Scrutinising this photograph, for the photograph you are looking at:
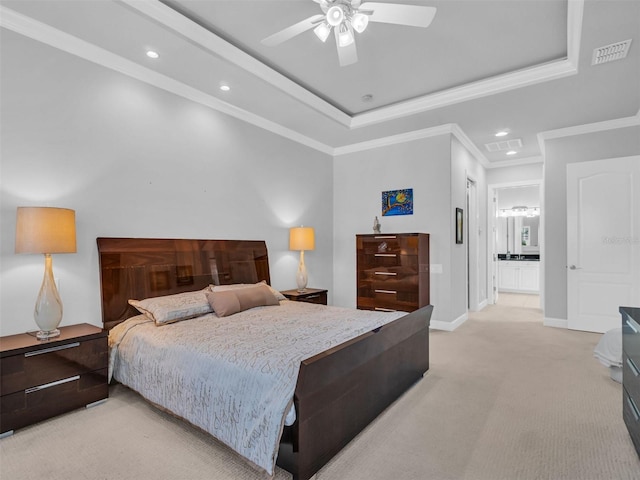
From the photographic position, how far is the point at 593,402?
2.54 metres

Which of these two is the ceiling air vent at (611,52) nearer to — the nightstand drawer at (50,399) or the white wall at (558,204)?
the white wall at (558,204)

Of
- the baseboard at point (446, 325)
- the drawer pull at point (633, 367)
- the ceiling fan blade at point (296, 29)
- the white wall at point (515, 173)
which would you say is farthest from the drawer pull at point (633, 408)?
the white wall at point (515, 173)

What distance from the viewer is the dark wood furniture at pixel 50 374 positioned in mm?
2080

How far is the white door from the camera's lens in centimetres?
424

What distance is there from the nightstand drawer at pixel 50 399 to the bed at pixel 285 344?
0.67ft

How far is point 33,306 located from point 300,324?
1.96 m

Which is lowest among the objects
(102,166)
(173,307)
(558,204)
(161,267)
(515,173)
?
(173,307)

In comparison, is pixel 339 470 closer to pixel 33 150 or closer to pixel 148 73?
pixel 33 150

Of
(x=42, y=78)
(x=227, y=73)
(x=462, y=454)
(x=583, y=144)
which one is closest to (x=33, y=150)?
(x=42, y=78)

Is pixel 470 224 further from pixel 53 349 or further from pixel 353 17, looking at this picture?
pixel 53 349

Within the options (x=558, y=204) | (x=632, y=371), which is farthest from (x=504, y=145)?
(x=632, y=371)

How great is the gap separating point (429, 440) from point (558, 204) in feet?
13.7

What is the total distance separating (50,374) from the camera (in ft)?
7.35

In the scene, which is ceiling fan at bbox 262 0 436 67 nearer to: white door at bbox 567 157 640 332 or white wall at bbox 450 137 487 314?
white wall at bbox 450 137 487 314
